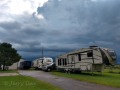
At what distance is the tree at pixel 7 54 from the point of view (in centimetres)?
6259

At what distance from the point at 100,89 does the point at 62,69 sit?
27457 mm

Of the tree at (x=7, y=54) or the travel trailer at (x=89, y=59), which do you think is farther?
the tree at (x=7, y=54)

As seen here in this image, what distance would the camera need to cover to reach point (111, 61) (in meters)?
34.1

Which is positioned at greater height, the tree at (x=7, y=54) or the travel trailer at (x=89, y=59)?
the tree at (x=7, y=54)

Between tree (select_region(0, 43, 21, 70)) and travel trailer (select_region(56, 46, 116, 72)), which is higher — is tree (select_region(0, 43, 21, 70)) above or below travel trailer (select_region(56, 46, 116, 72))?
above

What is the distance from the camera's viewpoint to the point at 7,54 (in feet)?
207

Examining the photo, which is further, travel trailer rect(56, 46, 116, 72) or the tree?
the tree

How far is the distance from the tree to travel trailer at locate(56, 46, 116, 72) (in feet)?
77.0

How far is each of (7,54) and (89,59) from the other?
32.0 m

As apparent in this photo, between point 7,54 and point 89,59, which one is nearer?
point 89,59

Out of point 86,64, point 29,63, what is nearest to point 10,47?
point 29,63

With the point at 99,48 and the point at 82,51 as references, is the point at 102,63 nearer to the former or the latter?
the point at 99,48

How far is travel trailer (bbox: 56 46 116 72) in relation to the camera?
111 ft

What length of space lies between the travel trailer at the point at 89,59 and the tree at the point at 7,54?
2346cm
